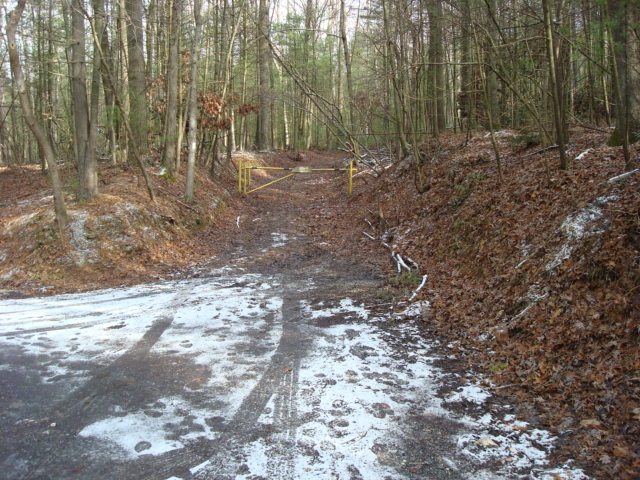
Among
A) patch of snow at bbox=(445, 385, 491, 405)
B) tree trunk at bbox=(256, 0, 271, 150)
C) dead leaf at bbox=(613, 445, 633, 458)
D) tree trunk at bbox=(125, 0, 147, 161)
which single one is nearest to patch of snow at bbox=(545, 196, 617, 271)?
patch of snow at bbox=(445, 385, 491, 405)

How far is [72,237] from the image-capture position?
9.95 meters

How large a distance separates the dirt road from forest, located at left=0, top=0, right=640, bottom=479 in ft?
2.09

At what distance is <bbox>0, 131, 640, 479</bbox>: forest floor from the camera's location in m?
4.27

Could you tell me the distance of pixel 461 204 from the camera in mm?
10289

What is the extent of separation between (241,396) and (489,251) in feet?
16.5

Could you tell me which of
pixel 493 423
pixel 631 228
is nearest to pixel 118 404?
pixel 493 423

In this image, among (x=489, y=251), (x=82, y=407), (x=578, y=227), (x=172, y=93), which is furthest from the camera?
(x=172, y=93)

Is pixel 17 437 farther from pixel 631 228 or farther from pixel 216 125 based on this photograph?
pixel 216 125

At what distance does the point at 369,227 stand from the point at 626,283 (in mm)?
8538

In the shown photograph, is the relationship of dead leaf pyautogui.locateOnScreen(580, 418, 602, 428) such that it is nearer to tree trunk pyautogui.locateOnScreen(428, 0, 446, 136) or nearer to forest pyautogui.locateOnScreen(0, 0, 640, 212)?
forest pyautogui.locateOnScreen(0, 0, 640, 212)

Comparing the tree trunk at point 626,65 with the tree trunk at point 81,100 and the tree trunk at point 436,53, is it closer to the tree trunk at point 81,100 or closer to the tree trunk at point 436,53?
the tree trunk at point 436,53

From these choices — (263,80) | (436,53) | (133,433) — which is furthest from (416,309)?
(263,80)

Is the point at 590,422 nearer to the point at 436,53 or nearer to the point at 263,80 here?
the point at 436,53

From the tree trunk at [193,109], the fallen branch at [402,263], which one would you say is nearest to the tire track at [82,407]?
the fallen branch at [402,263]
